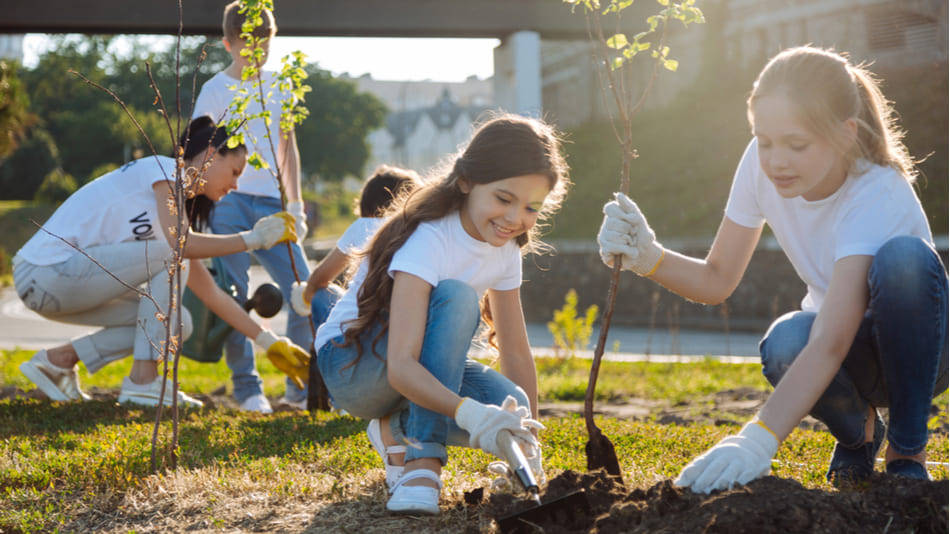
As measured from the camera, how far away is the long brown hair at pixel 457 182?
2.56 m

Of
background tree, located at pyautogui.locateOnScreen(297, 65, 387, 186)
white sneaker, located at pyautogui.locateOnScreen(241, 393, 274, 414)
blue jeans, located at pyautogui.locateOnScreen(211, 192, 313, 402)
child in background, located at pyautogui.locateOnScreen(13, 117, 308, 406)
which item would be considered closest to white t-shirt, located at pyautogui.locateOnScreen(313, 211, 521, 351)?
child in background, located at pyautogui.locateOnScreen(13, 117, 308, 406)

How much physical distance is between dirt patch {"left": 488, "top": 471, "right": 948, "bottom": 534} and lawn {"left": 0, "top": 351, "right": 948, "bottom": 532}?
29 cm

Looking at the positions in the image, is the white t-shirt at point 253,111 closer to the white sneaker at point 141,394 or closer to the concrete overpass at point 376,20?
the white sneaker at point 141,394

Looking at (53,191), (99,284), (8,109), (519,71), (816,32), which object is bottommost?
(99,284)

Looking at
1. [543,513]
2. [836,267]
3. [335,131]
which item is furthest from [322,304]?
[335,131]

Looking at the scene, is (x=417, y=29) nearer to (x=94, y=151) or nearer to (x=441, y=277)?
(x=441, y=277)

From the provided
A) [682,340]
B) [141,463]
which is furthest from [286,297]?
[682,340]

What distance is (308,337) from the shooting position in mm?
5016

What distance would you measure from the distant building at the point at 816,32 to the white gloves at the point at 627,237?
40.3ft

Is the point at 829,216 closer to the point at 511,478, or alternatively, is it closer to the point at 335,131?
the point at 511,478

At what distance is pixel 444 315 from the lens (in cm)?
243

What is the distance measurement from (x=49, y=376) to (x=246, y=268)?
44.3 inches

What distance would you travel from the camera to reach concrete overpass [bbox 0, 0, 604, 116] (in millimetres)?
10734

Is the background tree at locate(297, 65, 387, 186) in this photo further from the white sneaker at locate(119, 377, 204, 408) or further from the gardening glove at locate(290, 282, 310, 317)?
the gardening glove at locate(290, 282, 310, 317)
